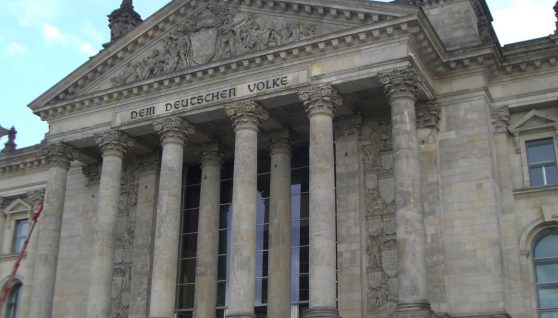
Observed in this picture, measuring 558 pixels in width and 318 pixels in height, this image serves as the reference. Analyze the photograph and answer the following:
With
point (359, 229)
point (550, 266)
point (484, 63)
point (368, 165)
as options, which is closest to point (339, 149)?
point (368, 165)

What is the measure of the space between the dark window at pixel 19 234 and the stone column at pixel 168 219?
1477 centimetres

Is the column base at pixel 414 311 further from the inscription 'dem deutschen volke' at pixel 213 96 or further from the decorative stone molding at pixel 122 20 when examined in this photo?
the decorative stone molding at pixel 122 20

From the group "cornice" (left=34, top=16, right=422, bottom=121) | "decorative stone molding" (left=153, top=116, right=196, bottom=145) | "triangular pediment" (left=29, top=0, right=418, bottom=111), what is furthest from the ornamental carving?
"decorative stone molding" (left=153, top=116, right=196, bottom=145)

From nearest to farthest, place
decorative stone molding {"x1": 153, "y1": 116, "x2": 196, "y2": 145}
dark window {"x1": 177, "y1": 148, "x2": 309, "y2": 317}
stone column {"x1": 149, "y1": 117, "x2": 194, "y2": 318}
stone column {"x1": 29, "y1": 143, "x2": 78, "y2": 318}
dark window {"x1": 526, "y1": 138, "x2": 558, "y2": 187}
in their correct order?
dark window {"x1": 526, "y1": 138, "x2": 558, "y2": 187}
stone column {"x1": 149, "y1": 117, "x2": 194, "y2": 318}
decorative stone molding {"x1": 153, "y1": 116, "x2": 196, "y2": 145}
dark window {"x1": 177, "y1": 148, "x2": 309, "y2": 317}
stone column {"x1": 29, "y1": 143, "x2": 78, "y2": 318}

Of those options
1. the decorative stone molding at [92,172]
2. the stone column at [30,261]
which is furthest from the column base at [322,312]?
the stone column at [30,261]

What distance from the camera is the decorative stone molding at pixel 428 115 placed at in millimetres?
28922

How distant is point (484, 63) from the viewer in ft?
94.5

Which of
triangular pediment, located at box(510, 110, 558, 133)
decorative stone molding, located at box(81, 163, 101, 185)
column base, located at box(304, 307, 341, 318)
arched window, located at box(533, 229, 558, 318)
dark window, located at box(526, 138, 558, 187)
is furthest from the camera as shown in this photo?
decorative stone molding, located at box(81, 163, 101, 185)

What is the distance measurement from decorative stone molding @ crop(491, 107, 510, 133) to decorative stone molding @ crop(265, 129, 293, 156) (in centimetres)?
849

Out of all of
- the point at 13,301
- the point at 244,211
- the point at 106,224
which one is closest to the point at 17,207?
the point at 13,301

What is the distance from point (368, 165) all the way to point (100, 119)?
39.9 ft

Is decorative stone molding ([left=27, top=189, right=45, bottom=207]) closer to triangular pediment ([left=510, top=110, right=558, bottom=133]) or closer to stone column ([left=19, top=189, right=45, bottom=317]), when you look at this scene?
stone column ([left=19, top=189, right=45, bottom=317])

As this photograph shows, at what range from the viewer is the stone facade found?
26797 millimetres

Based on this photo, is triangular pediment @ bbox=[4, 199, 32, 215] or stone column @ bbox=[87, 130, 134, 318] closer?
stone column @ bbox=[87, 130, 134, 318]
